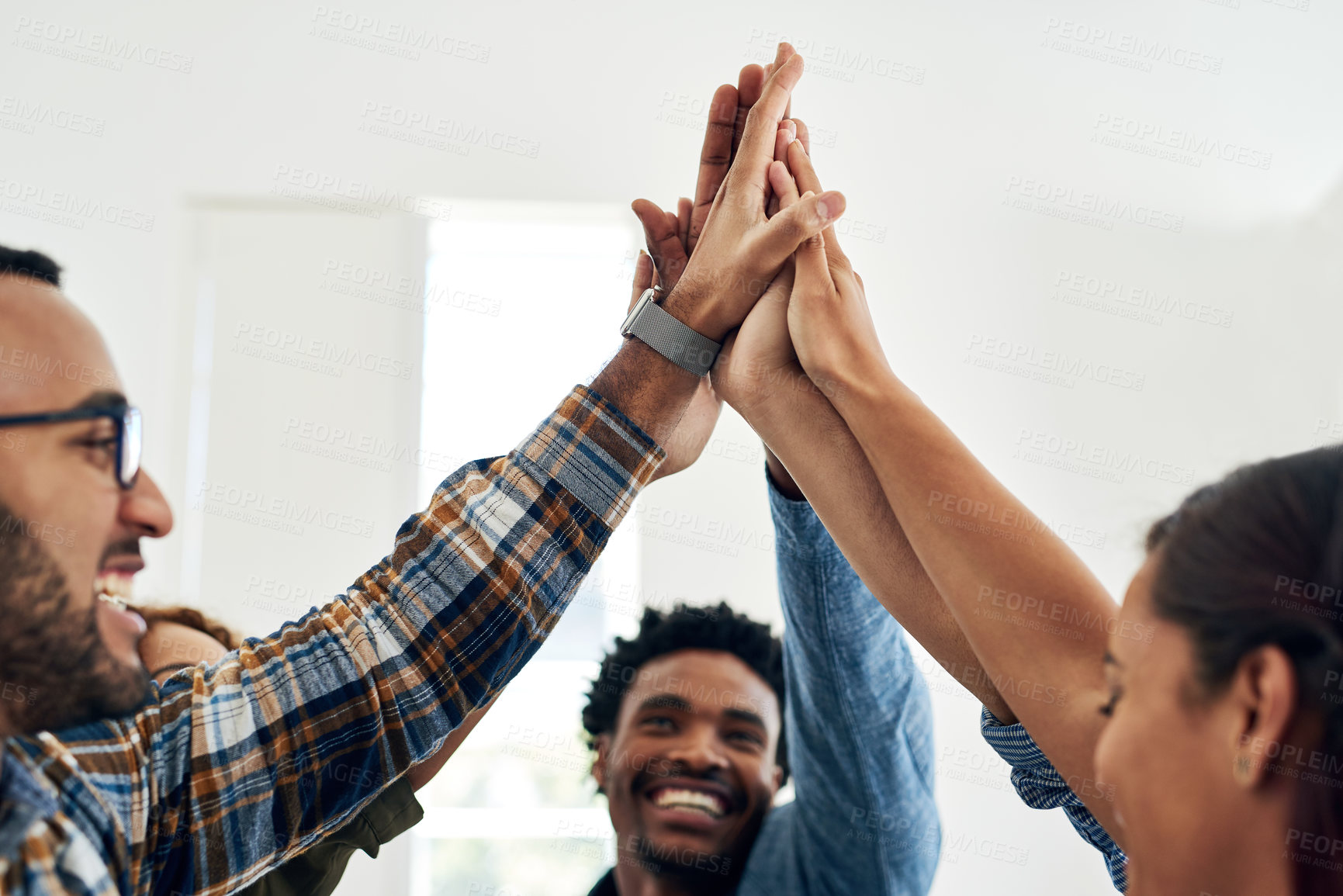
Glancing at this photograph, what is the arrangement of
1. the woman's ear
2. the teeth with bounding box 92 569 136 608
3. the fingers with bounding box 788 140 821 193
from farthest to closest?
the fingers with bounding box 788 140 821 193 < the teeth with bounding box 92 569 136 608 < the woman's ear

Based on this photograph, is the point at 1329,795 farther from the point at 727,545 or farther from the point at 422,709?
the point at 727,545

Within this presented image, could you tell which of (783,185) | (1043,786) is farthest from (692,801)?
(783,185)

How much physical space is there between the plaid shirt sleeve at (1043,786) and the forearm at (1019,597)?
85 mm

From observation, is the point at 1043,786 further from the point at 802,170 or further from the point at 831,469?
the point at 802,170

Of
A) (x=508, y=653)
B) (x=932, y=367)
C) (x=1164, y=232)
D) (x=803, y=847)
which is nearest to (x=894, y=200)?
(x=932, y=367)

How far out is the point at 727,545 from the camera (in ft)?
8.24

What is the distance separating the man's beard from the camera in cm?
74

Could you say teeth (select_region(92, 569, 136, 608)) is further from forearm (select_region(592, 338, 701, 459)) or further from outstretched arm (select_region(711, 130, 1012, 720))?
outstretched arm (select_region(711, 130, 1012, 720))

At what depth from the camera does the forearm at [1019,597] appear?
2.64 ft

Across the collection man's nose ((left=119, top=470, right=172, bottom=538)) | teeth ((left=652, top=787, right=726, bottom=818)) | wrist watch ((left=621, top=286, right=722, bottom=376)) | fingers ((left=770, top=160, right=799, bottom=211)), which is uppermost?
fingers ((left=770, top=160, right=799, bottom=211))

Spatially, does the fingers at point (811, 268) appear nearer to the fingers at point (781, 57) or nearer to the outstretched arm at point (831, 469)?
the outstretched arm at point (831, 469)

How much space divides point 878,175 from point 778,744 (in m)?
1.60

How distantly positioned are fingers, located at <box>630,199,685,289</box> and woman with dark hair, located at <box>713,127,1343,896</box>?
0.84 ft

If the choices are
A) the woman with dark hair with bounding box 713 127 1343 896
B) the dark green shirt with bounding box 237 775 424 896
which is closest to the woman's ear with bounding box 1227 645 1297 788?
the woman with dark hair with bounding box 713 127 1343 896
